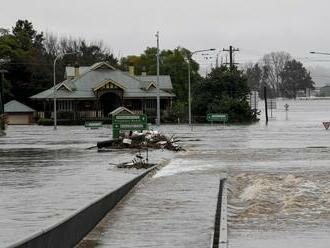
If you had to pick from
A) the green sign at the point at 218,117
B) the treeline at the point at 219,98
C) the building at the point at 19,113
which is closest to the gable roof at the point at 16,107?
the building at the point at 19,113

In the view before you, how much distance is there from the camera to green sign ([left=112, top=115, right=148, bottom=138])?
38.3 m

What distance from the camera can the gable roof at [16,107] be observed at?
110 metres

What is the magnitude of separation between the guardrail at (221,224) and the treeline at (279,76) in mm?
146307

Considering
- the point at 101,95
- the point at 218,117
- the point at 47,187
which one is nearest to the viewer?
the point at 47,187

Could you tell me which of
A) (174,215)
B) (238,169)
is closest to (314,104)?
(238,169)

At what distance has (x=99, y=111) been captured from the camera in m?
107

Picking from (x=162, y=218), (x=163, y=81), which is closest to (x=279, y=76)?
(x=163, y=81)

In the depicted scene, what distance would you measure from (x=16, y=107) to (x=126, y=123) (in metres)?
75.5

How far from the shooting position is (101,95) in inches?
4188

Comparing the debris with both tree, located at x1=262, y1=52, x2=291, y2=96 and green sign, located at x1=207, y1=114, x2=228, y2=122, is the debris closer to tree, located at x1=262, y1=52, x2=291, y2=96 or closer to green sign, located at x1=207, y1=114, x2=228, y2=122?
green sign, located at x1=207, y1=114, x2=228, y2=122

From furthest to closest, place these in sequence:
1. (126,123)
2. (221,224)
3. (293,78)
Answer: (293,78) → (126,123) → (221,224)

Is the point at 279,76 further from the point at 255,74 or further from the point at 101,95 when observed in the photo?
the point at 101,95

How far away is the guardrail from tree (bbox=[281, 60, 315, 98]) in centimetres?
15603

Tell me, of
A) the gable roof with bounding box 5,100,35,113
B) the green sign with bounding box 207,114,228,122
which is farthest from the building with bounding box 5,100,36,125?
the green sign with bounding box 207,114,228,122
